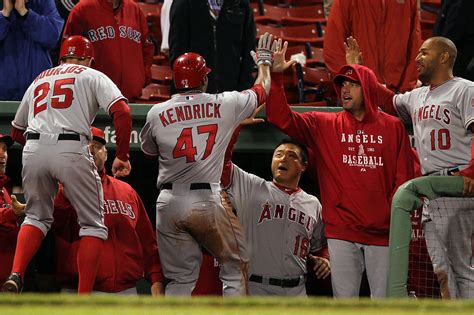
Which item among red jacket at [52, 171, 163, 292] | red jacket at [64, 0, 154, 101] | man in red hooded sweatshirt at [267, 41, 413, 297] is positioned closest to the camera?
man in red hooded sweatshirt at [267, 41, 413, 297]

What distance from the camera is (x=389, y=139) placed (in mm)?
6504

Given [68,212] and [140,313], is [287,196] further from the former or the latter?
[140,313]

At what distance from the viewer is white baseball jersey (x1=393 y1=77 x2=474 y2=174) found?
6305mm

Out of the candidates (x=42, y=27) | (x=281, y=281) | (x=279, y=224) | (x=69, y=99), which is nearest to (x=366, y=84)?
(x=279, y=224)

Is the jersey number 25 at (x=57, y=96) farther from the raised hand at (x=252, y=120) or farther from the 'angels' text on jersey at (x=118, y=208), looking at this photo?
the raised hand at (x=252, y=120)

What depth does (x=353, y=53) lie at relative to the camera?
22.8ft

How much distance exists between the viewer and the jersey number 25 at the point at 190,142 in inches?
245

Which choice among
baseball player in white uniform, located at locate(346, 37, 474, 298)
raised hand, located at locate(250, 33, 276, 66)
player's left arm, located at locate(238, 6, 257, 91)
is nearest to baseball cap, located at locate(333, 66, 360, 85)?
baseball player in white uniform, located at locate(346, 37, 474, 298)

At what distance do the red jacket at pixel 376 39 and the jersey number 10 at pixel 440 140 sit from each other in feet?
3.78

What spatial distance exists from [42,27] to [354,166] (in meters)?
2.40

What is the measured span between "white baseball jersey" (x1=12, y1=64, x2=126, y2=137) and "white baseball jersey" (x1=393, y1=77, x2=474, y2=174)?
186 cm

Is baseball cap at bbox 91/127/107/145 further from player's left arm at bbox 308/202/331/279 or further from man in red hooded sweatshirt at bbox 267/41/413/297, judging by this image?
player's left arm at bbox 308/202/331/279

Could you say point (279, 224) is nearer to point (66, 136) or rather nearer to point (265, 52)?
point (265, 52)

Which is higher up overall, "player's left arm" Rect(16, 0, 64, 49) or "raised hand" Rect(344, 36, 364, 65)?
"player's left arm" Rect(16, 0, 64, 49)
